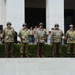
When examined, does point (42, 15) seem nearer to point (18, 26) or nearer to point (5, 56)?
point (18, 26)

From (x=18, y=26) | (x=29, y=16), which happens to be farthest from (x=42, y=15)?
(x=18, y=26)

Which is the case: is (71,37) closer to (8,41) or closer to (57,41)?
(57,41)

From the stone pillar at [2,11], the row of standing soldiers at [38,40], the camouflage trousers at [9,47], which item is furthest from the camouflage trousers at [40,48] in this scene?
the stone pillar at [2,11]

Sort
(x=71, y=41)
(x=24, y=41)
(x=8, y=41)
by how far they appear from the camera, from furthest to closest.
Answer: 1. (x=71, y=41)
2. (x=24, y=41)
3. (x=8, y=41)

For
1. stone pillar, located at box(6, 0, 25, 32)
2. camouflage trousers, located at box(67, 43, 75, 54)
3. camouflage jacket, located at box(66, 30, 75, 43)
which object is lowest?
camouflage trousers, located at box(67, 43, 75, 54)

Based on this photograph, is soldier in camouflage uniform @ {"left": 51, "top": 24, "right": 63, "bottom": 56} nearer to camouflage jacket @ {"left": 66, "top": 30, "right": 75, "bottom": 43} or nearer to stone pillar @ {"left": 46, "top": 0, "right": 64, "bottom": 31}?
camouflage jacket @ {"left": 66, "top": 30, "right": 75, "bottom": 43}

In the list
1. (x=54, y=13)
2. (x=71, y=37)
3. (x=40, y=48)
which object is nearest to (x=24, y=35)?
(x=40, y=48)

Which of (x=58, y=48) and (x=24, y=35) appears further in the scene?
(x=58, y=48)

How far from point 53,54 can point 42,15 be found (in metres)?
14.0

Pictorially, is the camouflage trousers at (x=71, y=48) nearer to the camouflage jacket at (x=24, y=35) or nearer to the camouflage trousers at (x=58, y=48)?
the camouflage trousers at (x=58, y=48)

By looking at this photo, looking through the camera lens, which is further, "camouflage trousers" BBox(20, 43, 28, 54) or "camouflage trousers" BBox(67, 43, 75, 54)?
"camouflage trousers" BBox(67, 43, 75, 54)

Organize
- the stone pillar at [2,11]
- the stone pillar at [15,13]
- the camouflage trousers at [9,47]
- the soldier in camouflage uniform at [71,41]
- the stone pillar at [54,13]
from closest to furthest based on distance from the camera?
1. the camouflage trousers at [9,47]
2. the soldier in camouflage uniform at [71,41]
3. the stone pillar at [15,13]
4. the stone pillar at [54,13]
5. the stone pillar at [2,11]

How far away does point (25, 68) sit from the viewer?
54.9 ft

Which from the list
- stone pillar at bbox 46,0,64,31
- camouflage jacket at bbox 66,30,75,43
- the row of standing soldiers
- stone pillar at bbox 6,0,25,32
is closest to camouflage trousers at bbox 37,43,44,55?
the row of standing soldiers
